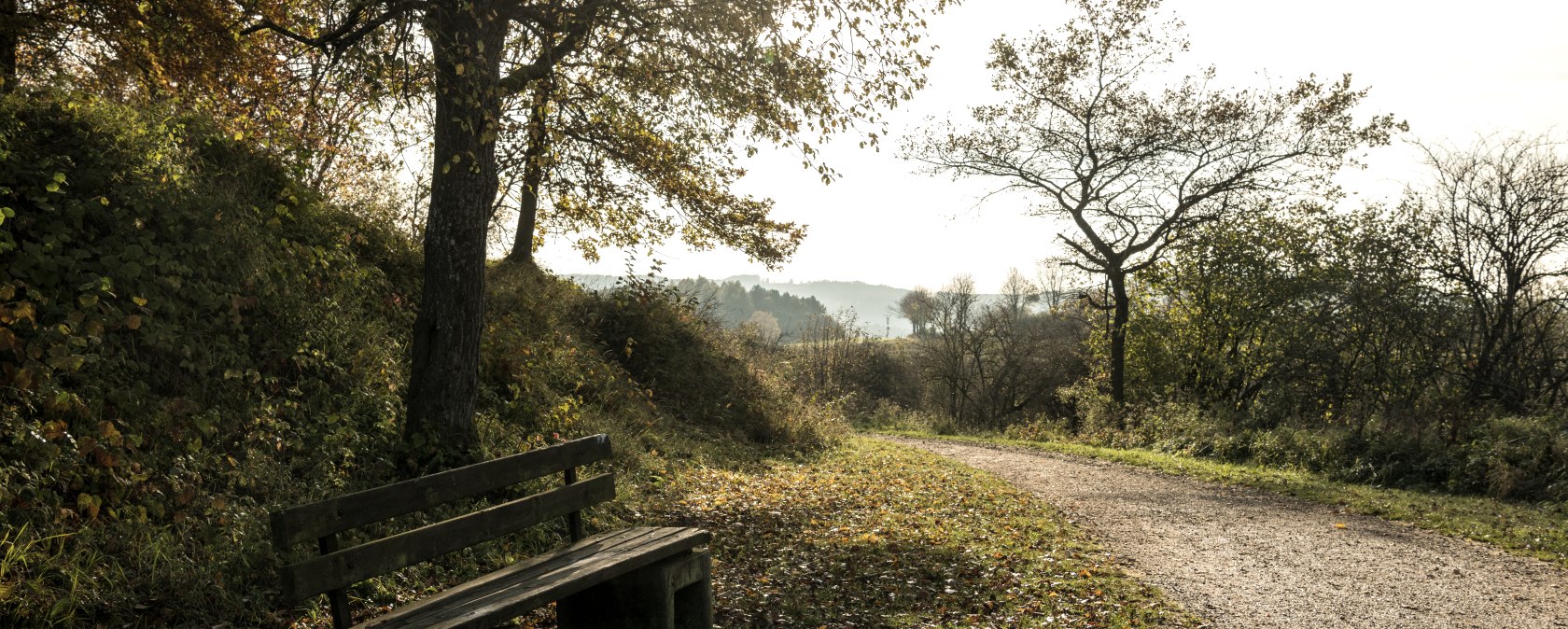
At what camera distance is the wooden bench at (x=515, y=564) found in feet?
11.6

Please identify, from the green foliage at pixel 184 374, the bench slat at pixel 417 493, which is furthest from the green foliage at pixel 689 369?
the bench slat at pixel 417 493

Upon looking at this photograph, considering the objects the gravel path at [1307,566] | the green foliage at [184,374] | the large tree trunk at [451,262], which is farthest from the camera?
the large tree trunk at [451,262]

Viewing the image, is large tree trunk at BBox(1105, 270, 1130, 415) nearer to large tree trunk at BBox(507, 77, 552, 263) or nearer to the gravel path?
the gravel path

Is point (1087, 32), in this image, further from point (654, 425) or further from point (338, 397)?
point (338, 397)

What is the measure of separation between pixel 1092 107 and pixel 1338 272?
683cm

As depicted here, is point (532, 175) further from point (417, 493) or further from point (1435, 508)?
point (1435, 508)

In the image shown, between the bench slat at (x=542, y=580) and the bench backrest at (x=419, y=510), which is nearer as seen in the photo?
the bench backrest at (x=419, y=510)

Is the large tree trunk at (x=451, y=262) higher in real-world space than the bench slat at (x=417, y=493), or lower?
higher

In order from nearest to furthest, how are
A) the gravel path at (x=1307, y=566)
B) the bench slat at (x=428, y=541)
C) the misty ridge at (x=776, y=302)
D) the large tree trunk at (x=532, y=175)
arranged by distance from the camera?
1. the bench slat at (x=428, y=541)
2. the gravel path at (x=1307, y=566)
3. the large tree trunk at (x=532, y=175)
4. the misty ridge at (x=776, y=302)

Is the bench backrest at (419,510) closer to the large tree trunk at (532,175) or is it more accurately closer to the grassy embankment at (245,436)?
the grassy embankment at (245,436)

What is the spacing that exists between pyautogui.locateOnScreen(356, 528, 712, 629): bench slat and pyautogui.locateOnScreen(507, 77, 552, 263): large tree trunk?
455 cm

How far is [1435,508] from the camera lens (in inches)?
384

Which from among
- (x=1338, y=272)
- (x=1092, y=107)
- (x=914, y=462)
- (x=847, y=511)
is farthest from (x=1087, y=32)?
(x=847, y=511)

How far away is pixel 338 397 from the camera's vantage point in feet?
24.7
